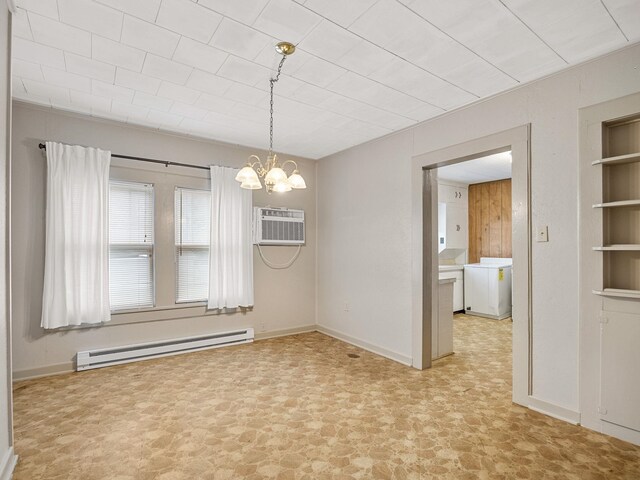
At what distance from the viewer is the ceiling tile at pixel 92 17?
1.93 metres

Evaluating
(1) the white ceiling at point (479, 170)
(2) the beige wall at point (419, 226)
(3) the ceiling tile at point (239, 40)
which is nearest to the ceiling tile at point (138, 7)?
(3) the ceiling tile at point (239, 40)

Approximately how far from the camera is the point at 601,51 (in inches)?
91.6

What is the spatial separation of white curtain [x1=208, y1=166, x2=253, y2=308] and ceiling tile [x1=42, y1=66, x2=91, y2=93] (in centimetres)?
160

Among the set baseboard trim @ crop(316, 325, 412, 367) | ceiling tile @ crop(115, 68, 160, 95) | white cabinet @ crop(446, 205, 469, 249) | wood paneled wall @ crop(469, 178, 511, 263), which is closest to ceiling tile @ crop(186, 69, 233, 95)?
ceiling tile @ crop(115, 68, 160, 95)

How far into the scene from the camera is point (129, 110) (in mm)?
3436

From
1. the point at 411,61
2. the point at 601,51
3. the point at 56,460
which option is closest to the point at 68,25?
the point at 411,61

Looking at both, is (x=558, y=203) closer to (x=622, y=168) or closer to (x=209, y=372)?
(x=622, y=168)

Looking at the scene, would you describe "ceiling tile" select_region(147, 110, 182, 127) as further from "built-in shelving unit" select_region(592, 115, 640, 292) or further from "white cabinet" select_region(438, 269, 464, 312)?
"white cabinet" select_region(438, 269, 464, 312)

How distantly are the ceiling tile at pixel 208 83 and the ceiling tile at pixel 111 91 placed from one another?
0.65 m

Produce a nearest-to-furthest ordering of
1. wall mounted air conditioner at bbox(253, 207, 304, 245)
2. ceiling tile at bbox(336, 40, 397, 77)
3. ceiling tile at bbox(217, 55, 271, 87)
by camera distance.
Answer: ceiling tile at bbox(336, 40, 397, 77), ceiling tile at bbox(217, 55, 271, 87), wall mounted air conditioner at bbox(253, 207, 304, 245)

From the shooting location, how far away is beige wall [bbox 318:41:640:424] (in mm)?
2521

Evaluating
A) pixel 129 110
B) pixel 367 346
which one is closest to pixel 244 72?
pixel 129 110

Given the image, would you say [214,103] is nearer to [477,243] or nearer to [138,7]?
[138,7]

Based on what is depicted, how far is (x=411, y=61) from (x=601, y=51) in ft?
4.24
